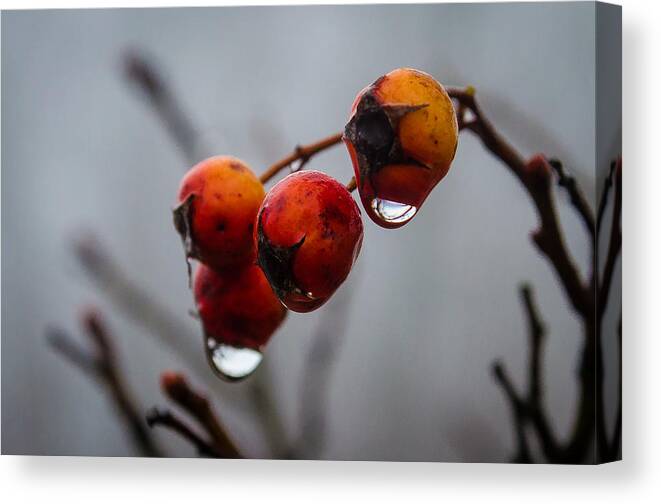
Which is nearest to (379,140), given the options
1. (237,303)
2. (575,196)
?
(237,303)

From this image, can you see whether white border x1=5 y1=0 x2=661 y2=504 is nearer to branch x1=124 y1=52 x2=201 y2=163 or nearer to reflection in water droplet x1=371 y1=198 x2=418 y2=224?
branch x1=124 y1=52 x2=201 y2=163

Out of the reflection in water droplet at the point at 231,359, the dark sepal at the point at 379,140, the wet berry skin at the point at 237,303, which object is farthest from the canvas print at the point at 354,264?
the dark sepal at the point at 379,140

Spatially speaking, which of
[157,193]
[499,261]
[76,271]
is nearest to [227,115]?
[157,193]

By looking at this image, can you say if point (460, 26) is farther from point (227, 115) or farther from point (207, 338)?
point (207, 338)

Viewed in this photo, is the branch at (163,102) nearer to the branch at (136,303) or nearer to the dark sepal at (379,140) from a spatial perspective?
the branch at (136,303)

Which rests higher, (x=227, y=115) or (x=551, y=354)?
(x=227, y=115)
